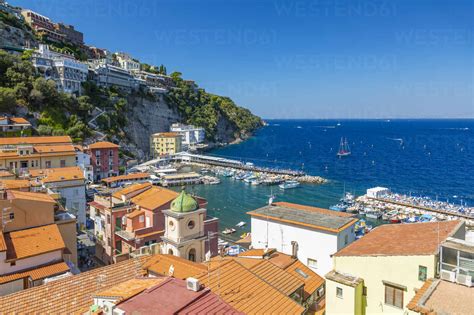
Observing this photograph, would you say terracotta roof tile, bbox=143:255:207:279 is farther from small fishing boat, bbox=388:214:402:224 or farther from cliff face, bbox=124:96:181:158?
cliff face, bbox=124:96:181:158

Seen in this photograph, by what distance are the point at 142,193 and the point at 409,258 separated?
1899 cm

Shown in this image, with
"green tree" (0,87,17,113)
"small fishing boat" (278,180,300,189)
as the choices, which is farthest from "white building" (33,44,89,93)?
"small fishing boat" (278,180,300,189)

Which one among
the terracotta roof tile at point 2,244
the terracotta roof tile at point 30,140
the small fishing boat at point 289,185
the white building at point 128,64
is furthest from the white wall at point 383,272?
the white building at point 128,64

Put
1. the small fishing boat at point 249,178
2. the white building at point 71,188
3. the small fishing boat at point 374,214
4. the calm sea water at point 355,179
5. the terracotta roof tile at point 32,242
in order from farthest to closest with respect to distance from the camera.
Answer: the small fishing boat at point 249,178, the calm sea water at point 355,179, the small fishing boat at point 374,214, the white building at point 71,188, the terracotta roof tile at point 32,242

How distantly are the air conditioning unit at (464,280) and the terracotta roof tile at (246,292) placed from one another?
402cm

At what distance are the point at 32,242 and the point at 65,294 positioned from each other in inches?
202

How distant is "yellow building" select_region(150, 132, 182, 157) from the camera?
82812 millimetres

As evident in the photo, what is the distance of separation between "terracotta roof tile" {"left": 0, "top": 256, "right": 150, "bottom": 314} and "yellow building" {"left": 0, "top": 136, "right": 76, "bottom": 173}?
1065 inches

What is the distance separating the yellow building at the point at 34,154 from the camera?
34.6 metres

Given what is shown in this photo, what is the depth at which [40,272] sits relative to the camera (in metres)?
13.8

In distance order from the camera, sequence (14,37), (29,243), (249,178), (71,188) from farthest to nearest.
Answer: (14,37) < (249,178) < (71,188) < (29,243)

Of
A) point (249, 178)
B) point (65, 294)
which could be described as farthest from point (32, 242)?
point (249, 178)

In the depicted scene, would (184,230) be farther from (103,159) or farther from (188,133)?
(188,133)

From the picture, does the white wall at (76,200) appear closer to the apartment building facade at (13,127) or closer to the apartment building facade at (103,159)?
the apartment building facade at (13,127)
